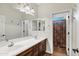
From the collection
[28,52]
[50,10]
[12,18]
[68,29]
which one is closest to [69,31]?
[68,29]

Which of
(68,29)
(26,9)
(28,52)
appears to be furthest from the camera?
(26,9)

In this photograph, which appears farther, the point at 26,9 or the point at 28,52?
the point at 26,9

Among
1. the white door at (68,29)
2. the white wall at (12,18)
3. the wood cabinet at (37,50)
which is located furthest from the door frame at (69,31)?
the white wall at (12,18)

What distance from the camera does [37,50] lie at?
180cm

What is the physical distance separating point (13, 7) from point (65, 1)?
88 cm

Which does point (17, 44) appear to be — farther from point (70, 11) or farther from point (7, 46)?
point (70, 11)

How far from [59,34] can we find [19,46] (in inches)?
28.5

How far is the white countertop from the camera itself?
5.01 feet

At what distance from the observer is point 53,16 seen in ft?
5.67

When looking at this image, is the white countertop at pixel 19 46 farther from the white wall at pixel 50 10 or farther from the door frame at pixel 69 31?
the door frame at pixel 69 31

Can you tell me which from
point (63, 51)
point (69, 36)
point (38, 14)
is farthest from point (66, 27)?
point (38, 14)

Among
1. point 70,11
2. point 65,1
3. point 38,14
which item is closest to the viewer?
point 65,1

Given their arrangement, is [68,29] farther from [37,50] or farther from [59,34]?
[37,50]

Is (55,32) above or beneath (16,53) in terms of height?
above
